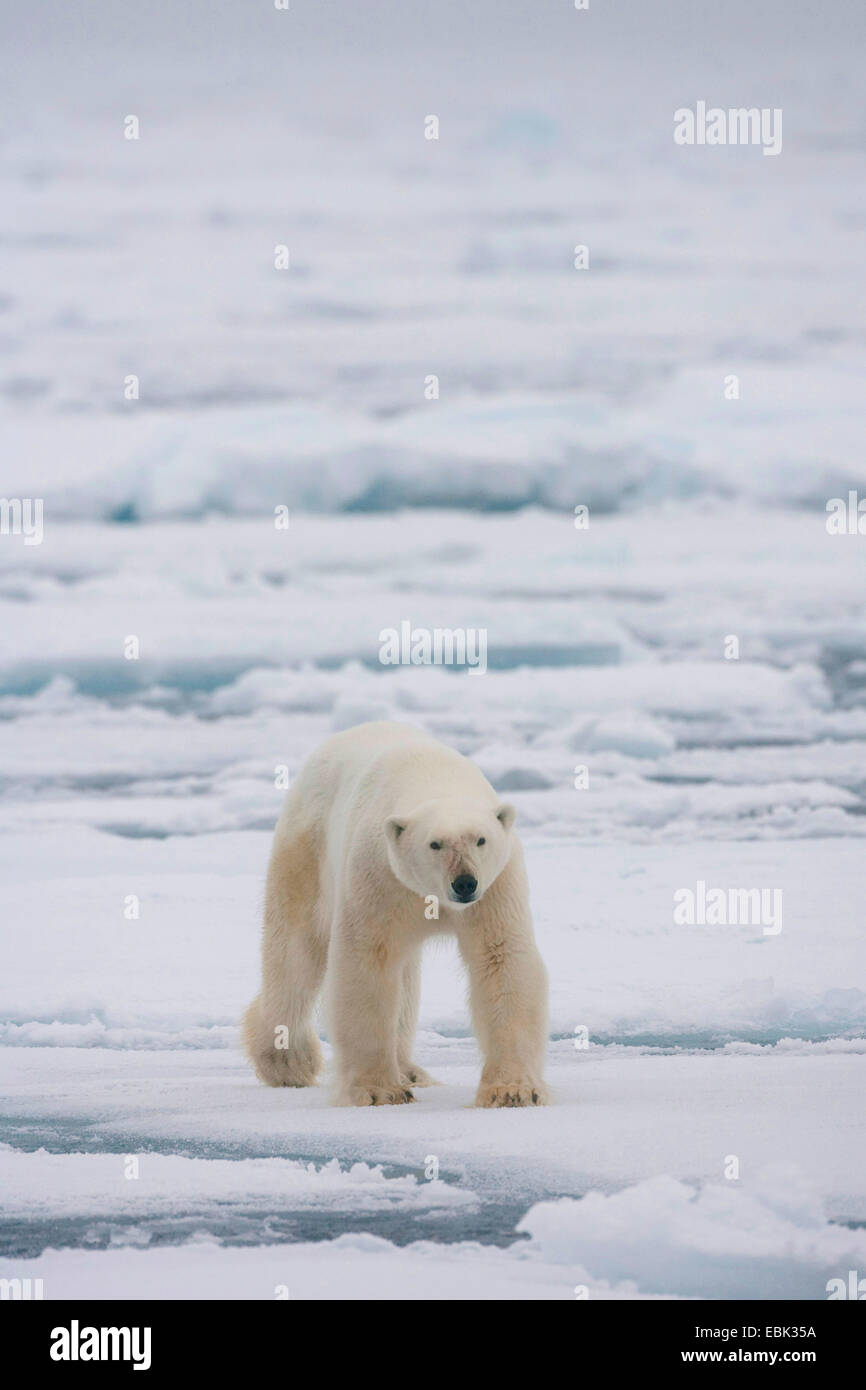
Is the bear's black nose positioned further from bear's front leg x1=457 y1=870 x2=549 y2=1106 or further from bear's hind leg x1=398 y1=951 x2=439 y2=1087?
bear's hind leg x1=398 y1=951 x2=439 y2=1087

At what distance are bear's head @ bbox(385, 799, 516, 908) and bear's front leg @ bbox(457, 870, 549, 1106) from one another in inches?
4.7

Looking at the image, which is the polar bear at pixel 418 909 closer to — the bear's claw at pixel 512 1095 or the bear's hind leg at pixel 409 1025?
the bear's claw at pixel 512 1095

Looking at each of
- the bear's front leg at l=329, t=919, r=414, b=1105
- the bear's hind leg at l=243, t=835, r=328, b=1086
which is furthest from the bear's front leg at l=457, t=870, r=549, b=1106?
the bear's hind leg at l=243, t=835, r=328, b=1086

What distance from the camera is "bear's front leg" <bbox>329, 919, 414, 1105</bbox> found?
4.95m

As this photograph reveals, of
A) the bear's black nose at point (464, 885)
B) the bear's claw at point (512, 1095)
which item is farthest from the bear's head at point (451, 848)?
the bear's claw at point (512, 1095)

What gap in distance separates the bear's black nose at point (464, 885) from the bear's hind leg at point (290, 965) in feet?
4.20

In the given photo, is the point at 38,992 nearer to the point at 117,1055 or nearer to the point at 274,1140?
the point at 117,1055

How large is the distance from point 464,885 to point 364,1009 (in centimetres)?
69

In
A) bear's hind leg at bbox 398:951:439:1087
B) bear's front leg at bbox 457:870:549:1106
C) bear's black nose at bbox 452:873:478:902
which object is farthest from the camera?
bear's hind leg at bbox 398:951:439:1087

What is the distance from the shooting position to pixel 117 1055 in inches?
255

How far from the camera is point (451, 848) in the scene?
4562mm

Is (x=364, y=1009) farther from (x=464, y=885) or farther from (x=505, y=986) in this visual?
(x=464, y=885)
